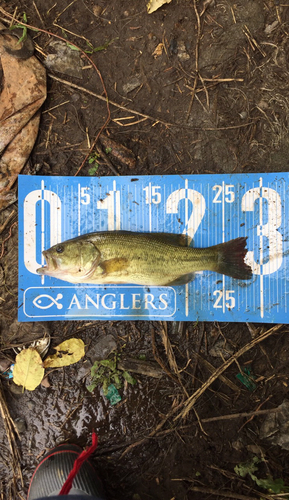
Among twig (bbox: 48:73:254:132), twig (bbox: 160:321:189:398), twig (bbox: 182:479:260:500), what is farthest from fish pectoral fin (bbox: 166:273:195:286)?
twig (bbox: 182:479:260:500)

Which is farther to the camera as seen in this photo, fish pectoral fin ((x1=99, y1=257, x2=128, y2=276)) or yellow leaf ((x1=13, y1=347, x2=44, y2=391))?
yellow leaf ((x1=13, y1=347, x2=44, y2=391))

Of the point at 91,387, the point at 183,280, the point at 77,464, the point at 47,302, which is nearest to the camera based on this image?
the point at 77,464

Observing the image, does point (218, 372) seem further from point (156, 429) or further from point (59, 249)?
point (59, 249)

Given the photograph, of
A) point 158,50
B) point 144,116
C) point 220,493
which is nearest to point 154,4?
point 158,50

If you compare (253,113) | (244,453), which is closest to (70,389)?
(244,453)

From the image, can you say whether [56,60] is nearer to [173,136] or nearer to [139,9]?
[139,9]

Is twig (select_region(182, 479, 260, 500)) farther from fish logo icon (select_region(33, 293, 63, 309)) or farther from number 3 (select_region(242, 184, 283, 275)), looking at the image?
fish logo icon (select_region(33, 293, 63, 309))

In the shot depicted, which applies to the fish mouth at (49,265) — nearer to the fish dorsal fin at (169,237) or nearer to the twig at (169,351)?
the fish dorsal fin at (169,237)
